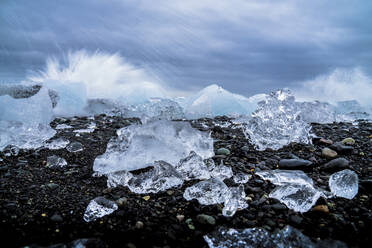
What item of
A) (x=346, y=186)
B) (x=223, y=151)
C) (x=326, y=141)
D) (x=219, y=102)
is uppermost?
(x=219, y=102)

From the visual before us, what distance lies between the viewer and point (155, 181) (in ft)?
8.57

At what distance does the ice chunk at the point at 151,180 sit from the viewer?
2584mm

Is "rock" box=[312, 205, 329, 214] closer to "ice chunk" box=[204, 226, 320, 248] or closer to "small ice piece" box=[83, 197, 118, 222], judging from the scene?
"ice chunk" box=[204, 226, 320, 248]

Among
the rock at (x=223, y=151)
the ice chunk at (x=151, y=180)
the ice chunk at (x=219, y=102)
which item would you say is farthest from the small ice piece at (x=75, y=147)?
the ice chunk at (x=219, y=102)

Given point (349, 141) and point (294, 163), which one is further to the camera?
point (349, 141)

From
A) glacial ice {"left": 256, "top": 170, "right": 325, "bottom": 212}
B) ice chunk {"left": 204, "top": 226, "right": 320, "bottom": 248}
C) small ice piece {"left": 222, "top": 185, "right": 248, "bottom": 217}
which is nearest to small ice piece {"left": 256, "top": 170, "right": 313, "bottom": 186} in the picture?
glacial ice {"left": 256, "top": 170, "right": 325, "bottom": 212}

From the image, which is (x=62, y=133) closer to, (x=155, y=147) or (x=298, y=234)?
(x=155, y=147)

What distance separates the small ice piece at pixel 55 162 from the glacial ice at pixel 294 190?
219 centimetres

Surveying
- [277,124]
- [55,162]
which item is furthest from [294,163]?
[55,162]

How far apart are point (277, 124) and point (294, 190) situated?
169 centimetres

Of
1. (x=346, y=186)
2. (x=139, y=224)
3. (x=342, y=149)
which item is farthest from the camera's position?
(x=342, y=149)

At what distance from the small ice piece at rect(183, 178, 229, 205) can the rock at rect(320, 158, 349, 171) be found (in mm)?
1258

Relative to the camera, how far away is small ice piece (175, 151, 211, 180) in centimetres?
286

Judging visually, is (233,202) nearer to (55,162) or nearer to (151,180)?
(151,180)
